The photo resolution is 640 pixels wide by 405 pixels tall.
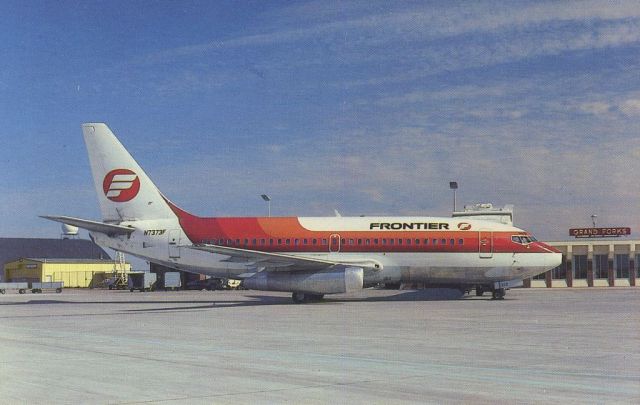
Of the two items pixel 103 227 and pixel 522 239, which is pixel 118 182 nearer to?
pixel 103 227

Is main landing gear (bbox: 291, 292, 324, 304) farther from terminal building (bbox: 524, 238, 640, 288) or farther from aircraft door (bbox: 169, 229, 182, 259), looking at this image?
terminal building (bbox: 524, 238, 640, 288)

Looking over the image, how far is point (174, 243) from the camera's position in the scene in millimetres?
40688

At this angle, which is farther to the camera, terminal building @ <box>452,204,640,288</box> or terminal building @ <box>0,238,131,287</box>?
terminal building @ <box>0,238,131,287</box>

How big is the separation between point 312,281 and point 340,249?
10.1 feet

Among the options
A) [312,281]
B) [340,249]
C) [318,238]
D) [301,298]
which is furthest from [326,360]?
[318,238]

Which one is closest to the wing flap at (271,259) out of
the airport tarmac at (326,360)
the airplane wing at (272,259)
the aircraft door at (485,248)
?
the airplane wing at (272,259)

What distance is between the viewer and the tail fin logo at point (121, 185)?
42562mm

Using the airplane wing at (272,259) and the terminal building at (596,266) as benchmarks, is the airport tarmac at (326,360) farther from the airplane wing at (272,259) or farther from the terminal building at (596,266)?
the terminal building at (596,266)

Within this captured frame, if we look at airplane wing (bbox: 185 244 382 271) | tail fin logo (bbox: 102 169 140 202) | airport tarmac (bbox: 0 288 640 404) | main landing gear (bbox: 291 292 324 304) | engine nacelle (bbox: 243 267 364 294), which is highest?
tail fin logo (bbox: 102 169 140 202)

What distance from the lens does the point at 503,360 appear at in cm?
1441

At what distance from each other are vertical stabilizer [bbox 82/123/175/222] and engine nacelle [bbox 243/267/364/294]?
809 centimetres

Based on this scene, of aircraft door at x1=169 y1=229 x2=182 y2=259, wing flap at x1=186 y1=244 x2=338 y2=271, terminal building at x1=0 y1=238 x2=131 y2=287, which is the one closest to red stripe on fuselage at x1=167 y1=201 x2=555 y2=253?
aircraft door at x1=169 y1=229 x2=182 y2=259

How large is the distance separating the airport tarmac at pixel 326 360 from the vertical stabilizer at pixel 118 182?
53.7 ft

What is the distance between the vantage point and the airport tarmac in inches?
424
